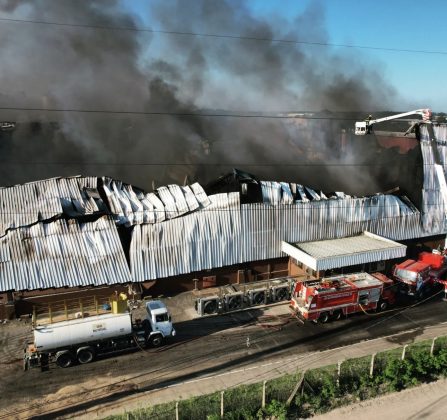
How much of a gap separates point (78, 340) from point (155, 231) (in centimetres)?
600

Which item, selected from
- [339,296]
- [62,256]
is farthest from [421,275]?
[62,256]

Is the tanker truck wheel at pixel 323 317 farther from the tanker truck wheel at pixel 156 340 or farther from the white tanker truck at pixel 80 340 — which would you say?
the white tanker truck at pixel 80 340

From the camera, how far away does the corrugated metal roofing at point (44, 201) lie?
16.6 metres

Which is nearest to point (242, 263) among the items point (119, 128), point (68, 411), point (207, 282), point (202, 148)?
point (207, 282)

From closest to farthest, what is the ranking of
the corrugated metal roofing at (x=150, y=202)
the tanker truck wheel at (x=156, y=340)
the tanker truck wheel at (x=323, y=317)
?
the tanker truck wheel at (x=156, y=340) → the tanker truck wheel at (x=323, y=317) → the corrugated metal roofing at (x=150, y=202)

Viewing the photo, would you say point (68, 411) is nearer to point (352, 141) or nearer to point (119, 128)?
point (119, 128)

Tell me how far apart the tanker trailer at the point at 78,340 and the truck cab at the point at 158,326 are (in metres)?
0.69

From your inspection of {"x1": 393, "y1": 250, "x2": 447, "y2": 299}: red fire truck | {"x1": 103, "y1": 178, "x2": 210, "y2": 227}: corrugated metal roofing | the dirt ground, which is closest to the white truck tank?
{"x1": 103, "y1": 178, "x2": 210, "y2": 227}: corrugated metal roofing

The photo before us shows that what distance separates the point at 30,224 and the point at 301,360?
1065 cm

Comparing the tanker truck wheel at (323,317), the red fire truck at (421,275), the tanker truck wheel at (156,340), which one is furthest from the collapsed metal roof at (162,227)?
the tanker truck wheel at (323,317)

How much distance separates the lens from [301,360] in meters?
13.8

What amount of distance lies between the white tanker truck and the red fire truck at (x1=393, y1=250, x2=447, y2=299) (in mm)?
11126

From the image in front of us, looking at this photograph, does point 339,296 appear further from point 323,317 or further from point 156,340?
point 156,340

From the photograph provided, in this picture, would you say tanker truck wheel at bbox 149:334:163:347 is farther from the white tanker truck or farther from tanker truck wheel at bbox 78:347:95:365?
tanker truck wheel at bbox 78:347:95:365
